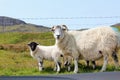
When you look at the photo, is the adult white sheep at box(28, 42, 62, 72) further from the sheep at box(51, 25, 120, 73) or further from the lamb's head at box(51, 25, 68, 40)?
the lamb's head at box(51, 25, 68, 40)

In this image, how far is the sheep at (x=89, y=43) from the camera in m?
14.8

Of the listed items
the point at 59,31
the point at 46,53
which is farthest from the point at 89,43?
the point at 46,53

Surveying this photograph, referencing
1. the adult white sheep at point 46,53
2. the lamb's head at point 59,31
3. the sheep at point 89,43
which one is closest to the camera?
the sheep at point 89,43

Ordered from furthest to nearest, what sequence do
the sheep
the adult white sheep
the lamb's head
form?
the adult white sheep
the lamb's head
the sheep

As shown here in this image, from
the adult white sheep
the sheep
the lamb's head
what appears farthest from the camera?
the adult white sheep

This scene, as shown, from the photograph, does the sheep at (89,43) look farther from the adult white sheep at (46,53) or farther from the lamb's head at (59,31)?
the adult white sheep at (46,53)

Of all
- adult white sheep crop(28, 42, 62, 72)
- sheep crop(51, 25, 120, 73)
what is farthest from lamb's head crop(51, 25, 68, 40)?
adult white sheep crop(28, 42, 62, 72)

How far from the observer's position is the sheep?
1480 centimetres

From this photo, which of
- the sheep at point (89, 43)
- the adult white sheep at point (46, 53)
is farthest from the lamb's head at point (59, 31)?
the adult white sheep at point (46, 53)

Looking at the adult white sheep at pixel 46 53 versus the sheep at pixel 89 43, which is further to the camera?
the adult white sheep at pixel 46 53

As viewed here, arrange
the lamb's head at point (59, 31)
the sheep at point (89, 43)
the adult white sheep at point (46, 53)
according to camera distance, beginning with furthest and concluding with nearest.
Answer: the adult white sheep at point (46, 53) → the lamb's head at point (59, 31) → the sheep at point (89, 43)

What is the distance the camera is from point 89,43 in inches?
593

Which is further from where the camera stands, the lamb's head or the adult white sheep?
the adult white sheep

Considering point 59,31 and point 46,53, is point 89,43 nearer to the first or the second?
point 59,31
